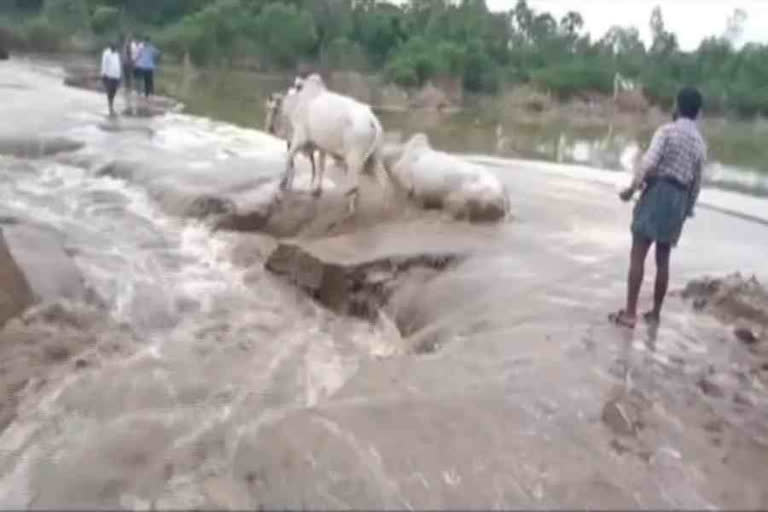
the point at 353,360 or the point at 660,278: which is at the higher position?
the point at 660,278

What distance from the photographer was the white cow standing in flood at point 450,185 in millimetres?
12203

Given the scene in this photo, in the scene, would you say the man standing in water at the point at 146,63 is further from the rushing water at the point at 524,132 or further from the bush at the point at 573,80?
the bush at the point at 573,80

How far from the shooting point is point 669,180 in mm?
7453

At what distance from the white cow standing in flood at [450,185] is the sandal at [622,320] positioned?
4.17 m

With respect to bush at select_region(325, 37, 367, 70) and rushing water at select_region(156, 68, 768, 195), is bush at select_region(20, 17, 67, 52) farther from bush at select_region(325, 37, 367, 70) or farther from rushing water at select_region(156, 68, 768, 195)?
bush at select_region(325, 37, 367, 70)

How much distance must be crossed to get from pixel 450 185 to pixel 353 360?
4.49 metres

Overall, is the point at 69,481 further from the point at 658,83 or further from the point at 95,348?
the point at 658,83

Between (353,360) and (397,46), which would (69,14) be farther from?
(353,360)

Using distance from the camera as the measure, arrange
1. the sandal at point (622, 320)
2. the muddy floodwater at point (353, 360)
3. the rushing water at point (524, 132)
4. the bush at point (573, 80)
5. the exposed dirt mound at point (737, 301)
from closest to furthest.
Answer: the muddy floodwater at point (353, 360)
the sandal at point (622, 320)
the exposed dirt mound at point (737, 301)
the rushing water at point (524, 132)
the bush at point (573, 80)

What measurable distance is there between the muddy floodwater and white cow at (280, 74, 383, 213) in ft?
1.61

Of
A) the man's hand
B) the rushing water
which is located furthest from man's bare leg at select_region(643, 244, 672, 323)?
the rushing water

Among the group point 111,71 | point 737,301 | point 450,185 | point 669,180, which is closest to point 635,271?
point 669,180

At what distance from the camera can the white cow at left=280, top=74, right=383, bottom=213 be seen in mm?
12047

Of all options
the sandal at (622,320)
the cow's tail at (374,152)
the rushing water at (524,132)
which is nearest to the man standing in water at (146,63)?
the rushing water at (524,132)
